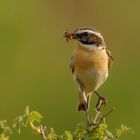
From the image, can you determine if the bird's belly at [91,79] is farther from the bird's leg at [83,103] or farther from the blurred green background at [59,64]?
the blurred green background at [59,64]

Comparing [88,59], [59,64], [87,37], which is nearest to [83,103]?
[88,59]

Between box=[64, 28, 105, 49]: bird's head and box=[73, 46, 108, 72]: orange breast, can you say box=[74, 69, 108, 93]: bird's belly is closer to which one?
box=[73, 46, 108, 72]: orange breast

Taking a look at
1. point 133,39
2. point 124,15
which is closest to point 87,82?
point 133,39

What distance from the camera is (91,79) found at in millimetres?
7793

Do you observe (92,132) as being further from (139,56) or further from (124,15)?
(124,15)

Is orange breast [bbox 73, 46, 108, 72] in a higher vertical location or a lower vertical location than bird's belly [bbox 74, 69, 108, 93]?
higher

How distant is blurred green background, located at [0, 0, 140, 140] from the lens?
1159 cm

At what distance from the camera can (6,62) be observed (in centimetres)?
1273

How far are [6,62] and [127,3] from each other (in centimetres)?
347

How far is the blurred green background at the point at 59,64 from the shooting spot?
38.0ft

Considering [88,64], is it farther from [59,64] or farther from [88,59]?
[59,64]

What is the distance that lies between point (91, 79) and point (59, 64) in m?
5.54

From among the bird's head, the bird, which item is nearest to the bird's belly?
the bird

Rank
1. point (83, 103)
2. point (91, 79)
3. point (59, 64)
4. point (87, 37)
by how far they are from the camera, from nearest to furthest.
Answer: point (87, 37)
point (91, 79)
point (83, 103)
point (59, 64)
